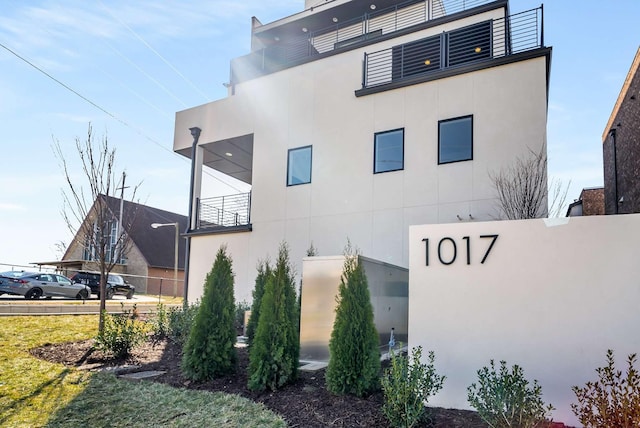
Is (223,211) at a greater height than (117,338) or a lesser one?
greater

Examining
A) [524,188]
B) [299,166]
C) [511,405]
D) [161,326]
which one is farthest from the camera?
[299,166]

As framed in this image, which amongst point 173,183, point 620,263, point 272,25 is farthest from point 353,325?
point 272,25

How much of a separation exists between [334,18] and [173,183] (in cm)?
864

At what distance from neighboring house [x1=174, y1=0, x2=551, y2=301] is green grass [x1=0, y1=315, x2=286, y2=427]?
6144 mm

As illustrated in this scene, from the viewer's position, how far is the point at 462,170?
10625 millimetres

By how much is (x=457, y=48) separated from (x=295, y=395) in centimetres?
1012

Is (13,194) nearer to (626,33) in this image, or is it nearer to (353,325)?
(353,325)

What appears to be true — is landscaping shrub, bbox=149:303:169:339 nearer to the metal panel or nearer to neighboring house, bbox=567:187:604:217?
the metal panel

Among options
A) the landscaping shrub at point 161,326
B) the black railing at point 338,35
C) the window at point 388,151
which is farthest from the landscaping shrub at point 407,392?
the black railing at point 338,35

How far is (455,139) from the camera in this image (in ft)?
35.8

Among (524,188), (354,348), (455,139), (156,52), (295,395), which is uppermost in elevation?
(156,52)

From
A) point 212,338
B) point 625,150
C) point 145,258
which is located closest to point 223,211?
point 212,338

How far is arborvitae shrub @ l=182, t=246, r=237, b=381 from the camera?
22.4 ft

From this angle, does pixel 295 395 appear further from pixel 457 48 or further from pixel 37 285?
pixel 37 285
